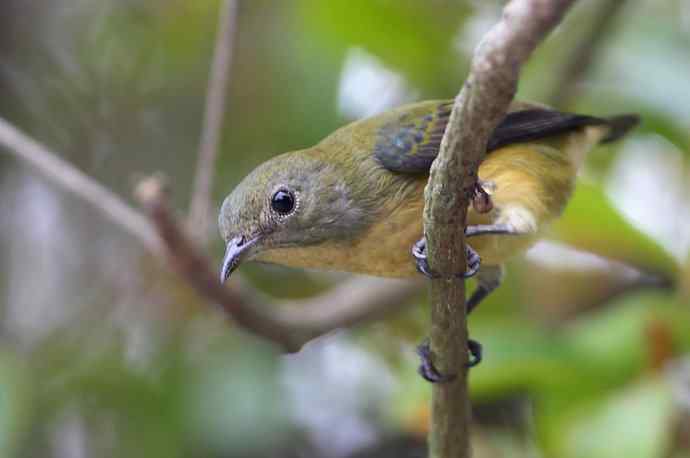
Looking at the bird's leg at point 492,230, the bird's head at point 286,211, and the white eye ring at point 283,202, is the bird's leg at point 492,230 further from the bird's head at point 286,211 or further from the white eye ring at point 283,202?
the white eye ring at point 283,202

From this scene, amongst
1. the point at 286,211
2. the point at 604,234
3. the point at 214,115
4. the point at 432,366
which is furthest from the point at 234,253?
the point at 604,234

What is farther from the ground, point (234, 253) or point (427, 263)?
point (234, 253)

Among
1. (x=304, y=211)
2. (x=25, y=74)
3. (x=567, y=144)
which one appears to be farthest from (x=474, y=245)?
(x=25, y=74)

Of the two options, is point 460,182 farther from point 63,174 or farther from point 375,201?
point 63,174

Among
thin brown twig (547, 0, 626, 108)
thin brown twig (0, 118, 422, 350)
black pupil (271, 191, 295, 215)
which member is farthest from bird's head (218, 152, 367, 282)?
thin brown twig (547, 0, 626, 108)

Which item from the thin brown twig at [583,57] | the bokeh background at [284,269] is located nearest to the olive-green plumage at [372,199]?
the bokeh background at [284,269]

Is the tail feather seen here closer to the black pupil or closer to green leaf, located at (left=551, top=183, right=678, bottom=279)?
green leaf, located at (left=551, top=183, right=678, bottom=279)
